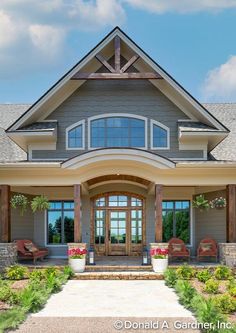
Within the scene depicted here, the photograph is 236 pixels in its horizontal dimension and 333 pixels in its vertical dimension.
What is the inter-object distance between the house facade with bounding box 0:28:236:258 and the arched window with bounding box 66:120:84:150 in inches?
1.5

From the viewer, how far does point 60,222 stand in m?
20.8

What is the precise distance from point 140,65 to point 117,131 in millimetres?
2613

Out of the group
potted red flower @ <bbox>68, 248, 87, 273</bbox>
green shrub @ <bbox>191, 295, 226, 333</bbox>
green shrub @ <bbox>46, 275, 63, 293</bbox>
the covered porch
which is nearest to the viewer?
green shrub @ <bbox>191, 295, 226, 333</bbox>

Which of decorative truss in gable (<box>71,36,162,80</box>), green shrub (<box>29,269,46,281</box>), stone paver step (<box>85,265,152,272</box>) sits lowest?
stone paver step (<box>85,265,152,272</box>)

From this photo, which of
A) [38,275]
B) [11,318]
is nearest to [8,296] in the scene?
[11,318]

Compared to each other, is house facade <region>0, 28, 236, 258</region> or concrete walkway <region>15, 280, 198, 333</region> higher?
house facade <region>0, 28, 236, 258</region>

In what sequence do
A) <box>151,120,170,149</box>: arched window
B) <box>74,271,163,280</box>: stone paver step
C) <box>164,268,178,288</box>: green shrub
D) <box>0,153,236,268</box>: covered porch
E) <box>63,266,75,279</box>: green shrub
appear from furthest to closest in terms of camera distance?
<box>0,153,236,268</box>: covered porch, <box>151,120,170,149</box>: arched window, <box>74,271,163,280</box>: stone paver step, <box>63,266,75,279</box>: green shrub, <box>164,268,178,288</box>: green shrub

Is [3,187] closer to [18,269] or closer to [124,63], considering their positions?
[18,269]

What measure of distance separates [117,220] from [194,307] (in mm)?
10827

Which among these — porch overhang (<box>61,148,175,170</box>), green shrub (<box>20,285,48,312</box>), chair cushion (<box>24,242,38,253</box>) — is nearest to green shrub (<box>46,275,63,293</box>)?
green shrub (<box>20,285,48,312</box>)

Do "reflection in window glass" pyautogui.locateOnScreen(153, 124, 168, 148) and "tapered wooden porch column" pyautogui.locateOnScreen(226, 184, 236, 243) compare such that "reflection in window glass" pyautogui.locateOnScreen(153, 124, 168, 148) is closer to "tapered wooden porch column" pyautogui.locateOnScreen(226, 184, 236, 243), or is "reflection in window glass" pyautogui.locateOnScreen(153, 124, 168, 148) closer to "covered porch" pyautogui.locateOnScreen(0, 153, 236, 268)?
"covered porch" pyautogui.locateOnScreen(0, 153, 236, 268)

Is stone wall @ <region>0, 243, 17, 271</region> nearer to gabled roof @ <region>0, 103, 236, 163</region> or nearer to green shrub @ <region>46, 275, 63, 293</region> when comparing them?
green shrub @ <region>46, 275, 63, 293</region>

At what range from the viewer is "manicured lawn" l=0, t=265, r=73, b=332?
9306 millimetres

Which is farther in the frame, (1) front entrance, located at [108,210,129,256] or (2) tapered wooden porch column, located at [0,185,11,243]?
(1) front entrance, located at [108,210,129,256]
